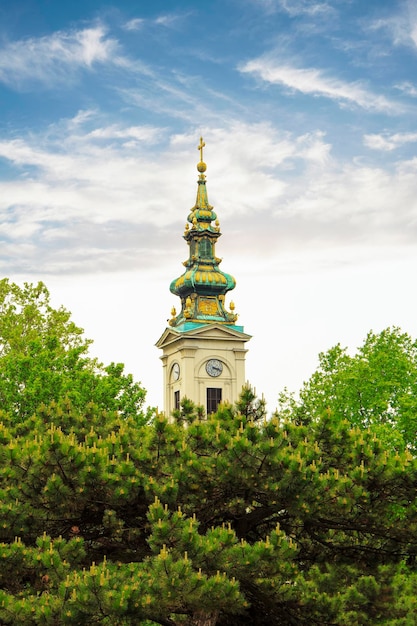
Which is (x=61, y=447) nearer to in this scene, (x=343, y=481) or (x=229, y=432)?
(x=229, y=432)

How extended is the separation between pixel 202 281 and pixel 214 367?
22.2ft

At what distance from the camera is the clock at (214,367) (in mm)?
66812

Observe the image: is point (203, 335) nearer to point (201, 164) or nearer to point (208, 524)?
point (201, 164)

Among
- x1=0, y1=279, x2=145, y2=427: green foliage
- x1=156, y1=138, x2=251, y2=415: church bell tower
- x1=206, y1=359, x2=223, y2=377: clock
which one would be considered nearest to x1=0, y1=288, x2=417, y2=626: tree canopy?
x1=0, y1=279, x2=145, y2=427: green foliage

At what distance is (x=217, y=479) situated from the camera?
1672cm

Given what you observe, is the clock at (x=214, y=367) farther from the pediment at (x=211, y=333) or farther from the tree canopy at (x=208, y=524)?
the tree canopy at (x=208, y=524)

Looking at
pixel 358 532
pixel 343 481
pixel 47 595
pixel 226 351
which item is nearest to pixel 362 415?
pixel 358 532

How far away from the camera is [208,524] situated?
17812mm

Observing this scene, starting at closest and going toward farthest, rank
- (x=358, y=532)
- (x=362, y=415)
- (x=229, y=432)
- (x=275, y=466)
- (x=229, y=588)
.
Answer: (x=229, y=588) → (x=275, y=466) → (x=229, y=432) → (x=358, y=532) → (x=362, y=415)

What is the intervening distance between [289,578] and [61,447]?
4608mm

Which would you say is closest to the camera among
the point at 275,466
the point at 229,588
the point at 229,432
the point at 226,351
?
the point at 229,588

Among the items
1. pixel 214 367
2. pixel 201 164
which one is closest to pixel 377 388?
pixel 214 367

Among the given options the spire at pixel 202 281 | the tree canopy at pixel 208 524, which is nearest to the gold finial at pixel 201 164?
the spire at pixel 202 281

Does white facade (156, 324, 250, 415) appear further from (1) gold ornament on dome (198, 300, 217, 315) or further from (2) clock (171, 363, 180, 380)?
(1) gold ornament on dome (198, 300, 217, 315)
